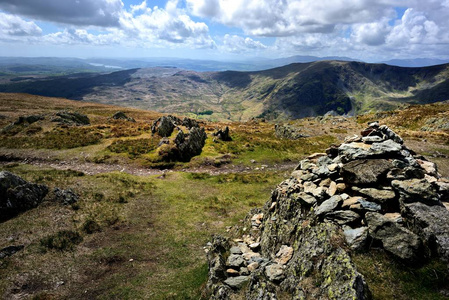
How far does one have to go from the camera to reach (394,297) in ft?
28.9

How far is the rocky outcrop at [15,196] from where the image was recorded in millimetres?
20484

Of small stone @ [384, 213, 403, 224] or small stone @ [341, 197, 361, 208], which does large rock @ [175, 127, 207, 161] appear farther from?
small stone @ [384, 213, 403, 224]

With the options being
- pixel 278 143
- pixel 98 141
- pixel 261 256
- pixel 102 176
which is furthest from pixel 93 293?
pixel 278 143

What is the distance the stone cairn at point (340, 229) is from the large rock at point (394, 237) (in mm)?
37

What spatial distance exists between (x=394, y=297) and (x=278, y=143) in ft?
155

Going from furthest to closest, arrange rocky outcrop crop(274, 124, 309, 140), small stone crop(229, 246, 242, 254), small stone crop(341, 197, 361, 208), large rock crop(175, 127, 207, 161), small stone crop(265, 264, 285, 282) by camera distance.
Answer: rocky outcrop crop(274, 124, 309, 140) → large rock crop(175, 127, 207, 161) → small stone crop(229, 246, 242, 254) → small stone crop(341, 197, 361, 208) → small stone crop(265, 264, 285, 282)

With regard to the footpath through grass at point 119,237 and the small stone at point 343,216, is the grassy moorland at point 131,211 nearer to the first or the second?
the footpath through grass at point 119,237

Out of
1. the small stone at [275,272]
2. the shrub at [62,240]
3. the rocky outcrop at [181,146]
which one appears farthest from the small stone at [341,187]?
the rocky outcrop at [181,146]

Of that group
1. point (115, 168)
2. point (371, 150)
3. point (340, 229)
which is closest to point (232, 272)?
point (340, 229)

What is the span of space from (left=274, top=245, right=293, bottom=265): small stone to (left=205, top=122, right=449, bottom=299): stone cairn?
5cm

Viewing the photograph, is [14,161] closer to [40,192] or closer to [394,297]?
[40,192]

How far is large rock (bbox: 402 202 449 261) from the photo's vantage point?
31.1ft

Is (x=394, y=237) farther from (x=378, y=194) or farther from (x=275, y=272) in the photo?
(x=275, y=272)

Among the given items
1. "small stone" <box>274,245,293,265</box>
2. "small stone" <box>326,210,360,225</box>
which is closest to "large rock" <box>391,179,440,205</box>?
"small stone" <box>326,210,360,225</box>
